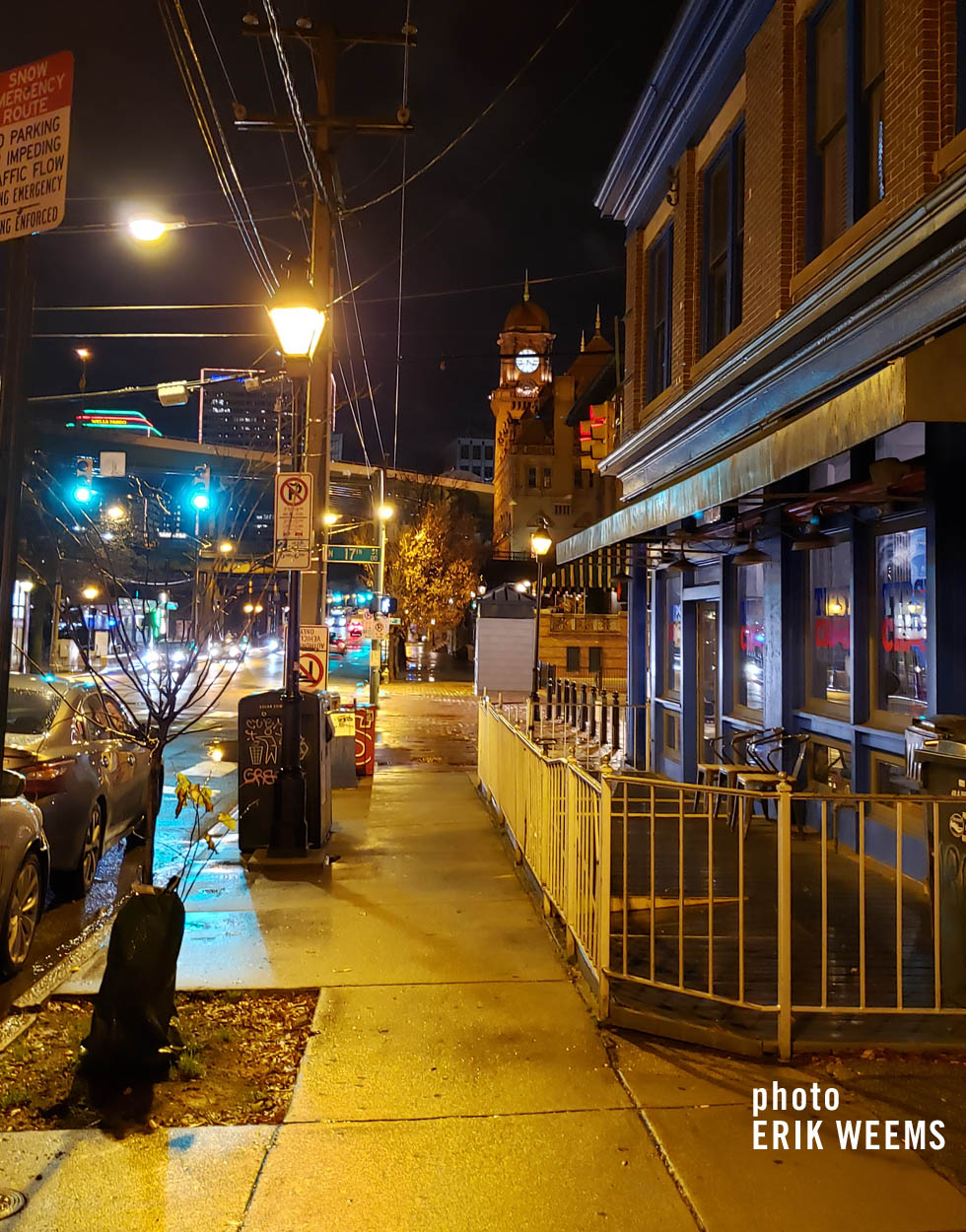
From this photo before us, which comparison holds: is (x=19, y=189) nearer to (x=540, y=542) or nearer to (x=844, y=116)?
(x=844, y=116)

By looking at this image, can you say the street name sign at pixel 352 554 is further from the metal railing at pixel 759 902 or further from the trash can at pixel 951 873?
the trash can at pixel 951 873

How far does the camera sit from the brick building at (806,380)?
693 cm

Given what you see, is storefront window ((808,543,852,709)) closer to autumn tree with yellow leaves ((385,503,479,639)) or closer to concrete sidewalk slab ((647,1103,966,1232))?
concrete sidewalk slab ((647,1103,966,1232))

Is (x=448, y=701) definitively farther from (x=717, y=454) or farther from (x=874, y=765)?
(x=874, y=765)

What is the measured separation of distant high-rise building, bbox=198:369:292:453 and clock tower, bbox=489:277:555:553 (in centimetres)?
2309

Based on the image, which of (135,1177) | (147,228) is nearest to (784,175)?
(147,228)

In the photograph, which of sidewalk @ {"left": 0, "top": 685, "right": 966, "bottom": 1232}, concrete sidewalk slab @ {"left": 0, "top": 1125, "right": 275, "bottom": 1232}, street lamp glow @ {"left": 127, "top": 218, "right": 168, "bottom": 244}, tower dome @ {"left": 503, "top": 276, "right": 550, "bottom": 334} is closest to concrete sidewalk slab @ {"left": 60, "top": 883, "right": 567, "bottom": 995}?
sidewalk @ {"left": 0, "top": 685, "right": 966, "bottom": 1232}

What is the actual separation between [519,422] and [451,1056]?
239 feet

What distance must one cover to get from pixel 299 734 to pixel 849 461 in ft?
18.2

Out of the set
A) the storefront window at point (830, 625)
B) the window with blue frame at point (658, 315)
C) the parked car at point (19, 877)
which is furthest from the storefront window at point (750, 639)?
the parked car at point (19, 877)

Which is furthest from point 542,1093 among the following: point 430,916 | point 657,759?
point 657,759

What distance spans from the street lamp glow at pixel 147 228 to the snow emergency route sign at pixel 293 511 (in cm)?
430

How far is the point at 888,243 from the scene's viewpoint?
7289 mm

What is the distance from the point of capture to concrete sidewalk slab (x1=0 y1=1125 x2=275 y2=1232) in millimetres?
3240
